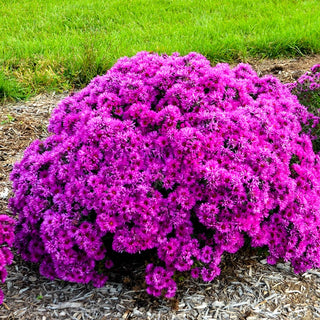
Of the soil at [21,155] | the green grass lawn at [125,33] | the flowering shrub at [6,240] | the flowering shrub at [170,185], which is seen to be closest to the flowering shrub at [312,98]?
the flowering shrub at [170,185]

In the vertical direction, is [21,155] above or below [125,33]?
below

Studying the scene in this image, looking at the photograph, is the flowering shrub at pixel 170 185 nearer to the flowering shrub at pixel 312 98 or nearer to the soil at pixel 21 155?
the soil at pixel 21 155

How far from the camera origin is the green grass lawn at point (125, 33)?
6.16 meters

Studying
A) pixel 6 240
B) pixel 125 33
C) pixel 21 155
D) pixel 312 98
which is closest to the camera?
pixel 6 240

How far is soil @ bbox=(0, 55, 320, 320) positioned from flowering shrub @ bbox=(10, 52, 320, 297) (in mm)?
206

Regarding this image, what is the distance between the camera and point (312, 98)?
166 inches

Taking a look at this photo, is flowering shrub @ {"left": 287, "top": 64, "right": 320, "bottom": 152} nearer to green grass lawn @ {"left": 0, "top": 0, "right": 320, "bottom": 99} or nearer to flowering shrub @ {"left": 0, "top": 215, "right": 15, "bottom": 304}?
green grass lawn @ {"left": 0, "top": 0, "right": 320, "bottom": 99}

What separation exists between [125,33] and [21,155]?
363cm

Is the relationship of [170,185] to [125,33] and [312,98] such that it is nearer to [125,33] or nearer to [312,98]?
[312,98]

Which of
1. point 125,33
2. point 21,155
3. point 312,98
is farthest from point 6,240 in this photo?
point 125,33

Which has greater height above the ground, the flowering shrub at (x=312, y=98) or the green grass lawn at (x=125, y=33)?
the flowering shrub at (x=312, y=98)

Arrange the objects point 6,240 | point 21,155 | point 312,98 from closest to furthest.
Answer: point 6,240
point 312,98
point 21,155

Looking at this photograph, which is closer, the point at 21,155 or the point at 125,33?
the point at 21,155

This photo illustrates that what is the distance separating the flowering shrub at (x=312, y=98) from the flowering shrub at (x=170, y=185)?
0.54 metres
